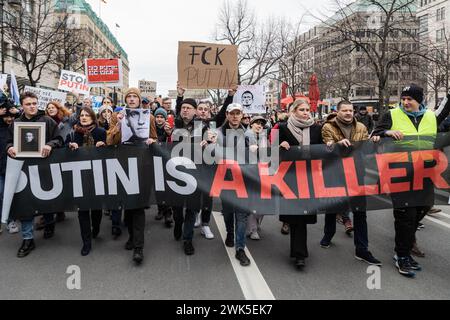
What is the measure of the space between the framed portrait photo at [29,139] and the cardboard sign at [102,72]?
440 centimetres

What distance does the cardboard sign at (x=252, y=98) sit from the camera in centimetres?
1144

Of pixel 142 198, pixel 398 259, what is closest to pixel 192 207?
pixel 142 198

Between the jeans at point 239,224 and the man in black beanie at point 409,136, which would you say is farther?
the jeans at point 239,224

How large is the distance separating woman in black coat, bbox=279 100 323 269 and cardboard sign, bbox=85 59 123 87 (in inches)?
229

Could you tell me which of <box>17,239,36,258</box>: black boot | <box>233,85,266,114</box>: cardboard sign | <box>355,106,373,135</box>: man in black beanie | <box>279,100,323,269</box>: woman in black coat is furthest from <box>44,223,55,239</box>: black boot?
<box>355,106,373,135</box>: man in black beanie

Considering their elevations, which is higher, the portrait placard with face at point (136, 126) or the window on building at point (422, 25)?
the window on building at point (422, 25)

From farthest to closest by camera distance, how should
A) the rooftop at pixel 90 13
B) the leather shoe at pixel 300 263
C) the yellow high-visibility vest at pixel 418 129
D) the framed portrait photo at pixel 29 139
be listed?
the rooftop at pixel 90 13 < the framed portrait photo at pixel 29 139 < the yellow high-visibility vest at pixel 418 129 < the leather shoe at pixel 300 263

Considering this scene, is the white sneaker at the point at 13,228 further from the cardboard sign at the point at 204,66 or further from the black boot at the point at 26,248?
the cardboard sign at the point at 204,66

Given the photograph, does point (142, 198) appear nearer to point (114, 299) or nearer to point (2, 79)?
point (114, 299)

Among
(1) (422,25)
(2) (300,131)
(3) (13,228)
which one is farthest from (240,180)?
(1) (422,25)

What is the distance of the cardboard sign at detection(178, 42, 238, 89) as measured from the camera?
6375 millimetres

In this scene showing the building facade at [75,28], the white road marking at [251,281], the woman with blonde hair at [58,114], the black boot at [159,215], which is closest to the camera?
the white road marking at [251,281]

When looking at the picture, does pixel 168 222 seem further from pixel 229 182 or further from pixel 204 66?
pixel 204 66

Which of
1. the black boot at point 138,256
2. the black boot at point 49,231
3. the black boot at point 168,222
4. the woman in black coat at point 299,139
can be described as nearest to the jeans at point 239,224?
the woman in black coat at point 299,139
